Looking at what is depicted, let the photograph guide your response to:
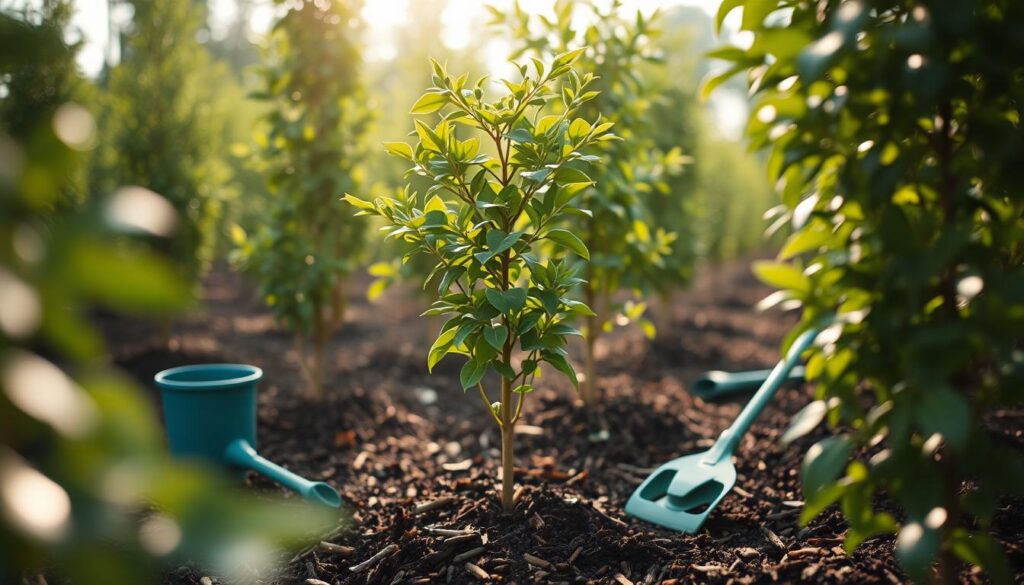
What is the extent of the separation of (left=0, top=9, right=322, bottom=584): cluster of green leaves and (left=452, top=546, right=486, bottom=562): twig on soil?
5.05ft

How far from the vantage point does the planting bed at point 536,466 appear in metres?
2.33

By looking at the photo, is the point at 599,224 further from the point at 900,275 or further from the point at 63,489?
the point at 63,489

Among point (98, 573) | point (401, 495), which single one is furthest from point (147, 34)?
point (98, 573)

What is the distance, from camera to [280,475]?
2.91 m

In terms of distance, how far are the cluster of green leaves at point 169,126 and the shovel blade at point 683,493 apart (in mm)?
4599

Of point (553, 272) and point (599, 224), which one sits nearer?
point (553, 272)

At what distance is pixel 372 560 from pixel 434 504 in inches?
16.6

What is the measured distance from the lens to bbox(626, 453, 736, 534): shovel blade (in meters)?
2.72

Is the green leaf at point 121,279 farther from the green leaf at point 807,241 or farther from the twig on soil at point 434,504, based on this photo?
the twig on soil at point 434,504

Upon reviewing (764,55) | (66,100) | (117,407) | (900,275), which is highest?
(66,100)

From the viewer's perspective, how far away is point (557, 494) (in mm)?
2760

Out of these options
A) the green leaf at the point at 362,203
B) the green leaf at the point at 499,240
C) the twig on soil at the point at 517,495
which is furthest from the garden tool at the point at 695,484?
the green leaf at the point at 362,203

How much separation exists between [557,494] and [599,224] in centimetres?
192

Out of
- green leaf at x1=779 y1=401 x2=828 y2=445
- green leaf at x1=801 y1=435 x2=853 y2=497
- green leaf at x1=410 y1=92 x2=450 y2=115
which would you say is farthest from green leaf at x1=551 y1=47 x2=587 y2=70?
green leaf at x1=801 y1=435 x2=853 y2=497
